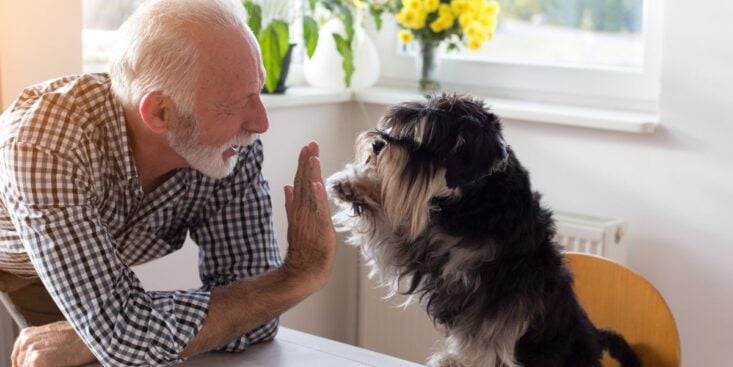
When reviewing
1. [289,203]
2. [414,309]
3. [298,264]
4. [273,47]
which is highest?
[273,47]

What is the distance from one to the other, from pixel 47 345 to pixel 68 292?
11 cm

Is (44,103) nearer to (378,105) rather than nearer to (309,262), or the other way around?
(309,262)

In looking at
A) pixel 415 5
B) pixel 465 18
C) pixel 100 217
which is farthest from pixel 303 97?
pixel 100 217

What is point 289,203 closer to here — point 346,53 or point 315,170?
point 315,170

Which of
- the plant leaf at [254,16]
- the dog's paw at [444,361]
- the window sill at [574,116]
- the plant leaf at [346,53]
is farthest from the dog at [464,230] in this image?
the plant leaf at [346,53]

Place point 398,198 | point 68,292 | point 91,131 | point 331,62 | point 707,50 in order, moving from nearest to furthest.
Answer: point 398,198
point 68,292
point 91,131
point 707,50
point 331,62

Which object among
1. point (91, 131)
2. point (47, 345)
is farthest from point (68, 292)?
point (91, 131)

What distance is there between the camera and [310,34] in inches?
114

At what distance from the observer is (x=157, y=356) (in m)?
1.56

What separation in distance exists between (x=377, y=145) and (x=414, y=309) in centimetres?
162

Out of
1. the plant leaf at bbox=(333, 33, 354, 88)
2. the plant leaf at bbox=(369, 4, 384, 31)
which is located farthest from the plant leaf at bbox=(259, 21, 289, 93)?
the plant leaf at bbox=(369, 4, 384, 31)

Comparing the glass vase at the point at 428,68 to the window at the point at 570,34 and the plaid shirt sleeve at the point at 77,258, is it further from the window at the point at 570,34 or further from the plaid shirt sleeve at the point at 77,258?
the plaid shirt sleeve at the point at 77,258

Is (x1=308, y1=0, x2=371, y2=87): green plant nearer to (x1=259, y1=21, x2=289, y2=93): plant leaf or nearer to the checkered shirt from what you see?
(x1=259, y1=21, x2=289, y2=93): plant leaf

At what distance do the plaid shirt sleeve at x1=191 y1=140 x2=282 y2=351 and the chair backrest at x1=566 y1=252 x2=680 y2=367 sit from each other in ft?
1.93
